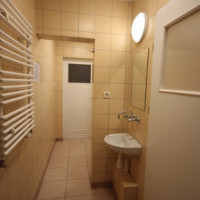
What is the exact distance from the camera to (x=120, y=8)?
68.9 inches

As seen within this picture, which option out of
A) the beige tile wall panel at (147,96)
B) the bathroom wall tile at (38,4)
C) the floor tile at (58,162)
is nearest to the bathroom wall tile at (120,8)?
the beige tile wall panel at (147,96)

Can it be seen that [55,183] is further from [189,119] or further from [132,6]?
[132,6]

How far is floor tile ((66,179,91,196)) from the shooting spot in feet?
5.94

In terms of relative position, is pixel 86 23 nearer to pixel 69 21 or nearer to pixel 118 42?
pixel 69 21

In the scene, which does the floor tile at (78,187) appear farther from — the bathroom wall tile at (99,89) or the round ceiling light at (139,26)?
the round ceiling light at (139,26)

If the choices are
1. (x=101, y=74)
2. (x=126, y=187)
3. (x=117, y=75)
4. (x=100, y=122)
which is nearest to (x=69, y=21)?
(x=101, y=74)

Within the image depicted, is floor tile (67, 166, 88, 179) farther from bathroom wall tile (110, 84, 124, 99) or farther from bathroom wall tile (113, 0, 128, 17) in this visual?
bathroom wall tile (113, 0, 128, 17)

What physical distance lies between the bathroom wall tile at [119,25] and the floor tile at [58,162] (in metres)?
2.31

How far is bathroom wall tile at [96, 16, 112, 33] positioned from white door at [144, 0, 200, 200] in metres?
0.75

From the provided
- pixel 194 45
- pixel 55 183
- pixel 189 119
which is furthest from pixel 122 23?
pixel 55 183

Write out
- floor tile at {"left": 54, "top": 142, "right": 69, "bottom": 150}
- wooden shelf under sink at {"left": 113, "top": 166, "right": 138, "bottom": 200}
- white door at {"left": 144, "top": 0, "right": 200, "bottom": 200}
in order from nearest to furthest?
white door at {"left": 144, "top": 0, "right": 200, "bottom": 200}, wooden shelf under sink at {"left": 113, "top": 166, "right": 138, "bottom": 200}, floor tile at {"left": 54, "top": 142, "right": 69, "bottom": 150}

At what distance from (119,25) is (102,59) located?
0.50 metres

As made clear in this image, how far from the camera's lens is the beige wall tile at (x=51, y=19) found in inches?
63.5

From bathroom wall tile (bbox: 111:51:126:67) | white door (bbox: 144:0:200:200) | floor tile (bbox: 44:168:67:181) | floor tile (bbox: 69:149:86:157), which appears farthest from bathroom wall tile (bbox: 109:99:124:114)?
floor tile (bbox: 69:149:86:157)
